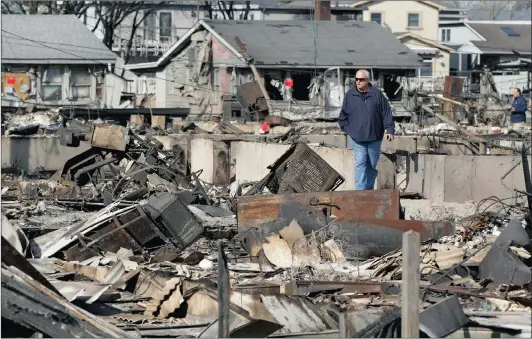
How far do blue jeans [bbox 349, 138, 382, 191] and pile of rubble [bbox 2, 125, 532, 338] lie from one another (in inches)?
17.9

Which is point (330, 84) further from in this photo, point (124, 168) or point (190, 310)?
point (190, 310)

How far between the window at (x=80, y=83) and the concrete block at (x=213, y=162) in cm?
2776

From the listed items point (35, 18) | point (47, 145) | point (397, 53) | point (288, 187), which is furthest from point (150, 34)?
point (288, 187)

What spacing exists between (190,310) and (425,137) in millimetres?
11101

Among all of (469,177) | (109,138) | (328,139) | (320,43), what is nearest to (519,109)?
(328,139)

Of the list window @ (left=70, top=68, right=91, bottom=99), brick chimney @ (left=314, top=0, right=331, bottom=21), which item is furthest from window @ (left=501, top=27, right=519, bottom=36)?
window @ (left=70, top=68, right=91, bottom=99)

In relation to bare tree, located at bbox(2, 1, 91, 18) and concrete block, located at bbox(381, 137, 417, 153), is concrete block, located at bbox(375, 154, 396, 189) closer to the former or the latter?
concrete block, located at bbox(381, 137, 417, 153)

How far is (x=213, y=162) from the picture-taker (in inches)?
759

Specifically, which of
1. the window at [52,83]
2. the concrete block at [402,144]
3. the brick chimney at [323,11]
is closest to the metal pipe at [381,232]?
the concrete block at [402,144]

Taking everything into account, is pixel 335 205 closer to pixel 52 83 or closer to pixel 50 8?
pixel 52 83

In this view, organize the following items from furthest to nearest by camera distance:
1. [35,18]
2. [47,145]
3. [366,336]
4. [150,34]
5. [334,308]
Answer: [150,34] < [35,18] < [47,145] < [334,308] < [366,336]

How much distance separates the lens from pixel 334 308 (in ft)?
28.7

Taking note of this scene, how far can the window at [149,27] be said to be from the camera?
2542 inches

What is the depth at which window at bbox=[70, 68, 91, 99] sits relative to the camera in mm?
46875
